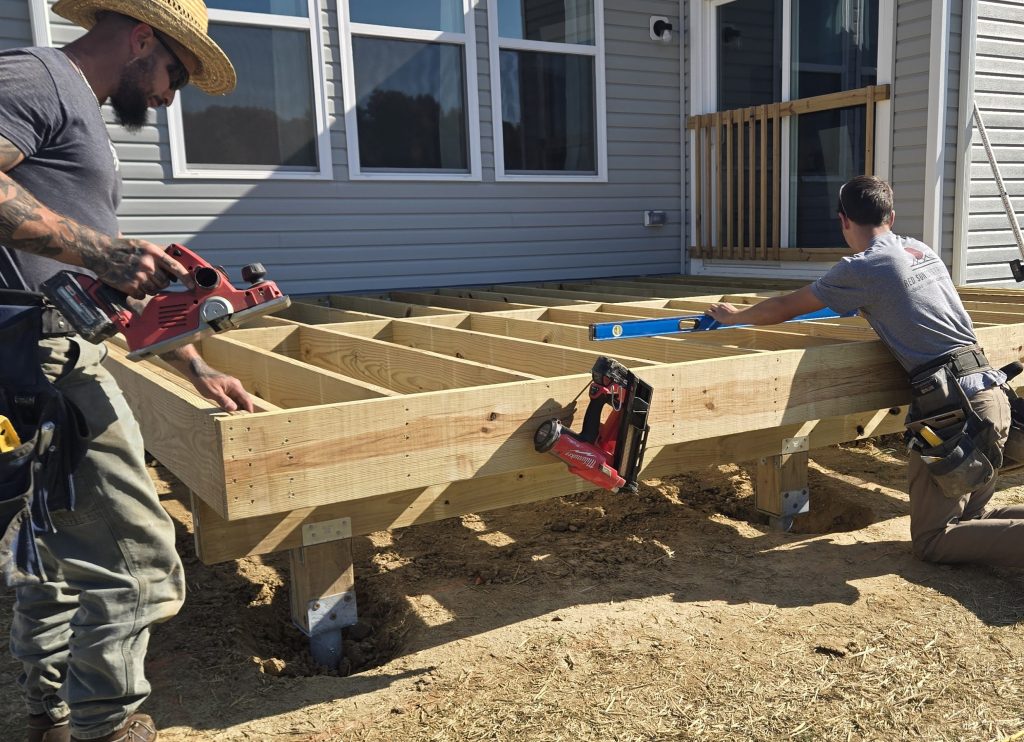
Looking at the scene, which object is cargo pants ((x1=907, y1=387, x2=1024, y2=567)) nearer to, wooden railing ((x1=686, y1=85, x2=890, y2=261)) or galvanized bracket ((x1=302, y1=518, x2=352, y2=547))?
galvanized bracket ((x1=302, y1=518, x2=352, y2=547))

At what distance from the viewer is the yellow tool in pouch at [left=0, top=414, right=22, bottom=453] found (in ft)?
6.56

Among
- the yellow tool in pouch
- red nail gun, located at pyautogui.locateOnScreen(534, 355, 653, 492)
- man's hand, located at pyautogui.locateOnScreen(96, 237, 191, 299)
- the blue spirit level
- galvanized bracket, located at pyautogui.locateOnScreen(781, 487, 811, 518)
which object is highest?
man's hand, located at pyautogui.locateOnScreen(96, 237, 191, 299)

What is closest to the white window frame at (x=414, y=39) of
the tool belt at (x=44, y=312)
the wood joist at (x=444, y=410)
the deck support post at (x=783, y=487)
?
the wood joist at (x=444, y=410)

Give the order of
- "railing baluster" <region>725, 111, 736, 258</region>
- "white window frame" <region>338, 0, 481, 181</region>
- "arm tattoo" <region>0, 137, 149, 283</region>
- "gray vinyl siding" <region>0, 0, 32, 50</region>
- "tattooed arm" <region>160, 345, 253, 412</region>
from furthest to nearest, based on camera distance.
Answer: "railing baluster" <region>725, 111, 736, 258</region>, "white window frame" <region>338, 0, 481, 181</region>, "gray vinyl siding" <region>0, 0, 32, 50</region>, "tattooed arm" <region>160, 345, 253, 412</region>, "arm tattoo" <region>0, 137, 149, 283</region>

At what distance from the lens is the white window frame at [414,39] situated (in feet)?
23.2

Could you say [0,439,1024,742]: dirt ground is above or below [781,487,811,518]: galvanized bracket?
below

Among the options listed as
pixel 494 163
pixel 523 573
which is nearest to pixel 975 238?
pixel 494 163

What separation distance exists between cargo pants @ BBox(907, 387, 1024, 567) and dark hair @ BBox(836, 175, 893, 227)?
85 cm

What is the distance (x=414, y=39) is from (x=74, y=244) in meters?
5.97

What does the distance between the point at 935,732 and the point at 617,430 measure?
1.30 meters

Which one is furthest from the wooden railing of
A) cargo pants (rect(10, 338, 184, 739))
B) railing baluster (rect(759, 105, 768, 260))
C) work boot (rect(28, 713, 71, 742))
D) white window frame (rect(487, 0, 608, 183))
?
work boot (rect(28, 713, 71, 742))

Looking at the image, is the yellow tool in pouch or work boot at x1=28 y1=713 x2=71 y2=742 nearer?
the yellow tool in pouch

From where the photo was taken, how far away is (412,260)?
25.4 feet

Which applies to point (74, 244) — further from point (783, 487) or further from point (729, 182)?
point (729, 182)
